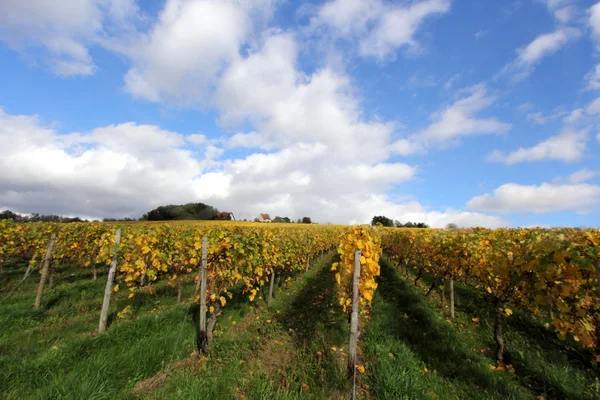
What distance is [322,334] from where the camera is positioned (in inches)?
234

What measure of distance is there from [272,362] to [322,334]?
1.61 meters

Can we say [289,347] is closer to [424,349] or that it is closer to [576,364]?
[424,349]

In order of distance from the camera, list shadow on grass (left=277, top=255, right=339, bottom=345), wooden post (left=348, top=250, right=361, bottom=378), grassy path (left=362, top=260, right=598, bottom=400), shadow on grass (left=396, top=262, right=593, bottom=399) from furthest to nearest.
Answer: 1. shadow on grass (left=277, top=255, right=339, bottom=345)
2. shadow on grass (left=396, top=262, right=593, bottom=399)
3. wooden post (left=348, top=250, right=361, bottom=378)
4. grassy path (left=362, top=260, right=598, bottom=400)

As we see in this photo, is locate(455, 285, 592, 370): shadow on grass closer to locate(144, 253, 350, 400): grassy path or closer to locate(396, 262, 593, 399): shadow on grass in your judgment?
locate(396, 262, 593, 399): shadow on grass

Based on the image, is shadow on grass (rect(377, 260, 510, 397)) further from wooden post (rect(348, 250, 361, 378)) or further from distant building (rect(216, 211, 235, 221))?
distant building (rect(216, 211, 235, 221))

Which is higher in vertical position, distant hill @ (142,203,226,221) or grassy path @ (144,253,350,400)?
distant hill @ (142,203,226,221)

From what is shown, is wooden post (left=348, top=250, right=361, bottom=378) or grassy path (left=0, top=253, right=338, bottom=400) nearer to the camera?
grassy path (left=0, top=253, right=338, bottom=400)

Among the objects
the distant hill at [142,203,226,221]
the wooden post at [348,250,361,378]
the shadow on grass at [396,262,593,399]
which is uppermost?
the distant hill at [142,203,226,221]

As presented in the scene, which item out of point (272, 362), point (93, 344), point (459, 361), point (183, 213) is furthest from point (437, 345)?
point (183, 213)

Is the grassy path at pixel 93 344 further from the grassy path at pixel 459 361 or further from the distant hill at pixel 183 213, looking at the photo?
the distant hill at pixel 183 213

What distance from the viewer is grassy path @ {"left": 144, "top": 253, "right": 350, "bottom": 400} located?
3820 millimetres

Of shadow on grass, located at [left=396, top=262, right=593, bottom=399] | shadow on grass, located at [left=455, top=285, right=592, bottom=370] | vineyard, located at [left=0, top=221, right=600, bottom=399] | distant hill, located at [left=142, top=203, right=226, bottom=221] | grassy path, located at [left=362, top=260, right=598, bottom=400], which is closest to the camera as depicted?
vineyard, located at [left=0, top=221, right=600, bottom=399]

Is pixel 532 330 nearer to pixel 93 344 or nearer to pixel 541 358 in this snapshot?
pixel 541 358

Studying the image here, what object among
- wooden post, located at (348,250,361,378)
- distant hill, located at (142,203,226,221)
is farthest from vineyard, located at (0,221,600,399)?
distant hill, located at (142,203,226,221)
